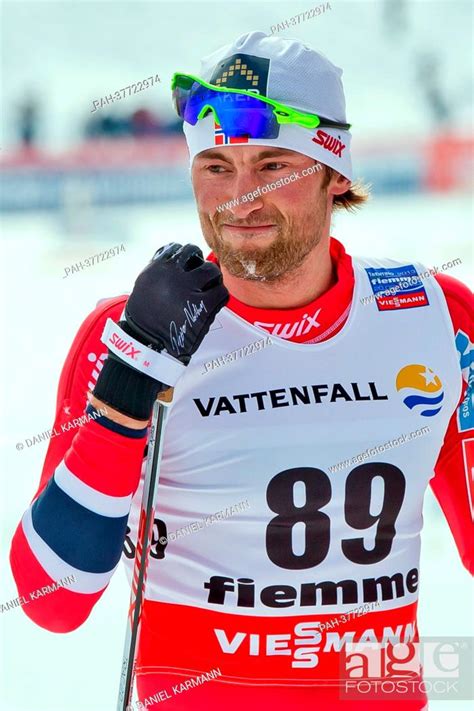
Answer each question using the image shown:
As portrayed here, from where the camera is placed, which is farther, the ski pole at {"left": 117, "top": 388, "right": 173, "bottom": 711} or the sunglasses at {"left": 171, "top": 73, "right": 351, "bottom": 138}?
the sunglasses at {"left": 171, "top": 73, "right": 351, "bottom": 138}

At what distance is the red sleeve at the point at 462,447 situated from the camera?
7.38 feet

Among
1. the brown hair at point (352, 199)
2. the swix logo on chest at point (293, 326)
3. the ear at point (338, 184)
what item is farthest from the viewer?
the brown hair at point (352, 199)

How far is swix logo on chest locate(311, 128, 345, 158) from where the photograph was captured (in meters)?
2.22

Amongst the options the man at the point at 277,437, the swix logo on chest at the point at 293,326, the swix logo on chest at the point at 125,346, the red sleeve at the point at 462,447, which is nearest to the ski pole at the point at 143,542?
the man at the point at 277,437

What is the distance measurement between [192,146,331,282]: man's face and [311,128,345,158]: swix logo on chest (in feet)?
0.21

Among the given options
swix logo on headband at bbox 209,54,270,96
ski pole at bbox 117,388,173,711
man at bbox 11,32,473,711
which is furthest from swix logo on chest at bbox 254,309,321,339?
swix logo on headband at bbox 209,54,270,96

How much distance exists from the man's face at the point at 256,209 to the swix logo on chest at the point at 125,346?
41 cm

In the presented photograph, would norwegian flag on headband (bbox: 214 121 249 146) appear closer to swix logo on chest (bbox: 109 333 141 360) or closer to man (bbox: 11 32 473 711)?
man (bbox: 11 32 473 711)

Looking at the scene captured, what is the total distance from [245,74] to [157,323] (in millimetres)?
671

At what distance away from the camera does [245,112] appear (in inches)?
83.2

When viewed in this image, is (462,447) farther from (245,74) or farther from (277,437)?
(245,74)

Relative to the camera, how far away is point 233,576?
6.72 feet

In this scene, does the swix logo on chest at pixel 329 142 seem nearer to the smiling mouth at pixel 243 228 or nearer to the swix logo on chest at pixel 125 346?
the smiling mouth at pixel 243 228

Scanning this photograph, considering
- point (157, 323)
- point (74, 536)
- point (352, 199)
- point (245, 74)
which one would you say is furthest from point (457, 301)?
point (74, 536)
